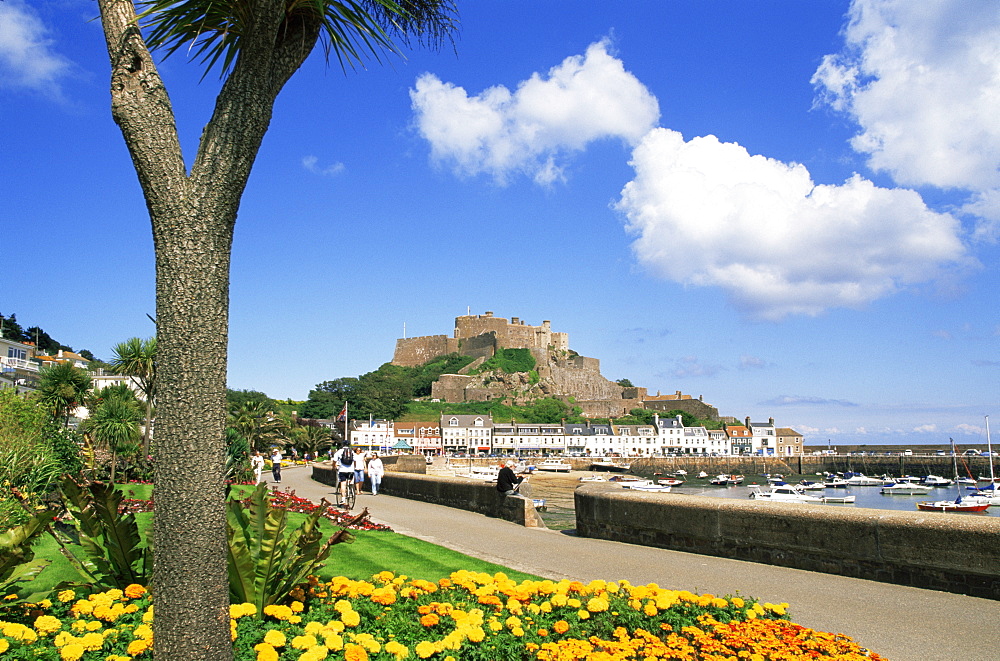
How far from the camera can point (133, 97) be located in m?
4.12

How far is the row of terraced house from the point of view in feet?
414

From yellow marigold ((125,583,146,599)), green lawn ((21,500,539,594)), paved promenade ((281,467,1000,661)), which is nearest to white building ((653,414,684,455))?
paved promenade ((281,467,1000,661))

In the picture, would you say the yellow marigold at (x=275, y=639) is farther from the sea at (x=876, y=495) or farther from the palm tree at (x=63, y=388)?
the sea at (x=876, y=495)

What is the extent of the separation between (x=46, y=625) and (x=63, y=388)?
24.4 meters

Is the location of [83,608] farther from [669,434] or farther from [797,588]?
[669,434]

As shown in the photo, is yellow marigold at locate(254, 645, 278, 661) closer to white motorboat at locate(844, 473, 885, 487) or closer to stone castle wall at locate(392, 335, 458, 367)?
white motorboat at locate(844, 473, 885, 487)

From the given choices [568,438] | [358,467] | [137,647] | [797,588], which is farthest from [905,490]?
[137,647]

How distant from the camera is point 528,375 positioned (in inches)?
5999

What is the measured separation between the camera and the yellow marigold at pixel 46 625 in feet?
15.5

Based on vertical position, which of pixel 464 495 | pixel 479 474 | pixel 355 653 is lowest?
pixel 479 474

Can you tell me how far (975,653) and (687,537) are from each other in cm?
460

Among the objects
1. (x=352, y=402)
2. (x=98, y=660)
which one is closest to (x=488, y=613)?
(x=98, y=660)

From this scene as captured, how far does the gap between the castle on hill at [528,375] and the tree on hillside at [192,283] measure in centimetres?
14465

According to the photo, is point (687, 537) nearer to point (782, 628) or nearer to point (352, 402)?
point (782, 628)
